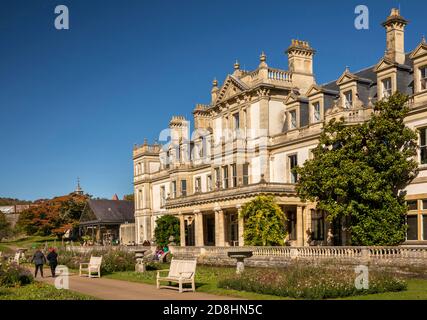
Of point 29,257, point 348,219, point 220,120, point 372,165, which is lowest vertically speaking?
point 29,257

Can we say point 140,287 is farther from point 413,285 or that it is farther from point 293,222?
point 293,222

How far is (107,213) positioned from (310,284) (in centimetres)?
5863

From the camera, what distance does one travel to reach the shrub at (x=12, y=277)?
832 inches

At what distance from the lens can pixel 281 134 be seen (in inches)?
1580

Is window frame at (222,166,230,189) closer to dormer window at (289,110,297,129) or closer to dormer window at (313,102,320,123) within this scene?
dormer window at (289,110,297,129)

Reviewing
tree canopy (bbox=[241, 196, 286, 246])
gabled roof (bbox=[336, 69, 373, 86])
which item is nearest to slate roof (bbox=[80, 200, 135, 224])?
tree canopy (bbox=[241, 196, 286, 246])

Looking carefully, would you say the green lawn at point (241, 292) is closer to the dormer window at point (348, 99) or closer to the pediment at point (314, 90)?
the dormer window at point (348, 99)

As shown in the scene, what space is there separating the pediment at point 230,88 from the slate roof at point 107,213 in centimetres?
3113

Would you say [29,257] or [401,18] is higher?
[401,18]

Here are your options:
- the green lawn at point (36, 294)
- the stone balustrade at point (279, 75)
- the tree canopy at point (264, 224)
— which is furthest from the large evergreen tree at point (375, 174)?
the green lawn at point (36, 294)

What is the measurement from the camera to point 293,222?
39312 millimetres

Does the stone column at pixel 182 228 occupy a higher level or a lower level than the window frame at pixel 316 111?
lower
